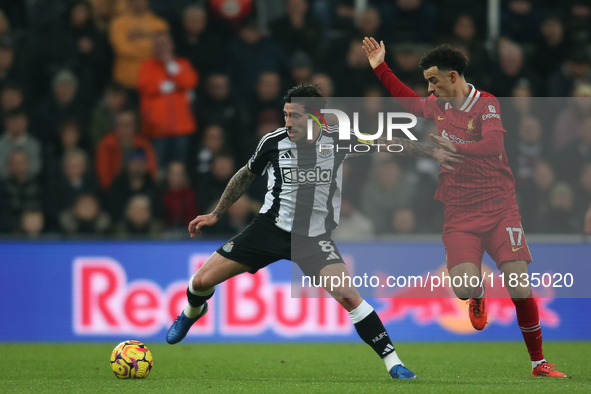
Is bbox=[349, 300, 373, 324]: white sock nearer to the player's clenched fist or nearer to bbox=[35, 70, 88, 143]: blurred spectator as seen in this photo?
the player's clenched fist

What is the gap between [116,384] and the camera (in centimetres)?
586

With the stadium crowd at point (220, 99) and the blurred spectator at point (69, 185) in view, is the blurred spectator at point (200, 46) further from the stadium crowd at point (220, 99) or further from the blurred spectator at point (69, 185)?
the blurred spectator at point (69, 185)

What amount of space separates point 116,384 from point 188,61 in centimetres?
549

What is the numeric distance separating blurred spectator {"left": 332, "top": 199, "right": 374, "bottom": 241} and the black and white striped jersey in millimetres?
2824

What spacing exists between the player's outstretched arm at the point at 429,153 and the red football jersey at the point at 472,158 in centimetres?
6

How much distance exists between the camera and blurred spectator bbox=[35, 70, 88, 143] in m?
10.1

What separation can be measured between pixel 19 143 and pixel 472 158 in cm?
588

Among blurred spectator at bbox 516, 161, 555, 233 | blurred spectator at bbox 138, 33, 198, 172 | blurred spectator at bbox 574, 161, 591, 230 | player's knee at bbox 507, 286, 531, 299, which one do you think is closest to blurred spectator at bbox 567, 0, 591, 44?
blurred spectator at bbox 574, 161, 591, 230

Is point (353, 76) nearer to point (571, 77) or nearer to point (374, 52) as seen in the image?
point (571, 77)

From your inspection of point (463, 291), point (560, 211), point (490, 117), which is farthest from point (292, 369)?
point (560, 211)

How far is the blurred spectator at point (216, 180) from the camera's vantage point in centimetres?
956

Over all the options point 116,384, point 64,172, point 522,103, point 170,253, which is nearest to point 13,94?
point 64,172

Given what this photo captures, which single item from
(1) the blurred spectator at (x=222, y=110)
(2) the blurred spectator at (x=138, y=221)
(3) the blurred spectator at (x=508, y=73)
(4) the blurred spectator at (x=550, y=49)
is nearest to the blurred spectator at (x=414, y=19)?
(3) the blurred spectator at (x=508, y=73)

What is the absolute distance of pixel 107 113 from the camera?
10.2 meters
